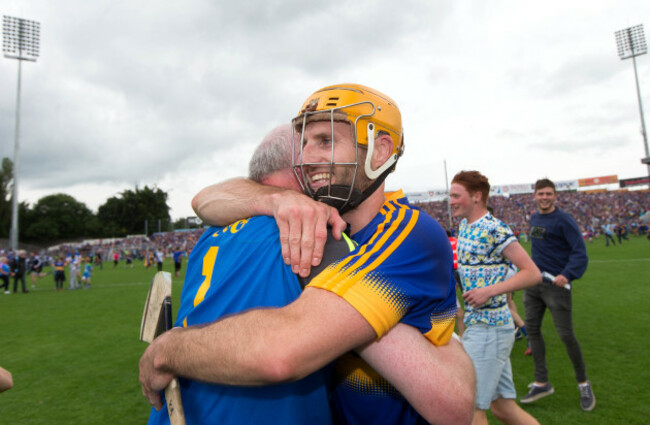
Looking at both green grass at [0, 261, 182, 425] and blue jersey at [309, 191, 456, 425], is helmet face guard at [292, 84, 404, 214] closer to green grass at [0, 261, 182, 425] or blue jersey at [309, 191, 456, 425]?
blue jersey at [309, 191, 456, 425]

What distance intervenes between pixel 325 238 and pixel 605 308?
1118 centimetres

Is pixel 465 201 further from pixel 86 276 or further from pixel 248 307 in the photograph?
pixel 86 276

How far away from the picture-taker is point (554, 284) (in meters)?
5.37

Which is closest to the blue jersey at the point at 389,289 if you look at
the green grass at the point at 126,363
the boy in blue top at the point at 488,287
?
the boy in blue top at the point at 488,287

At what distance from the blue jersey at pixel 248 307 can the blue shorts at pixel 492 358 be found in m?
2.77

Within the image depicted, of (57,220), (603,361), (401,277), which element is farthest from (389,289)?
(57,220)

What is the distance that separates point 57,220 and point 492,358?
10394 centimetres

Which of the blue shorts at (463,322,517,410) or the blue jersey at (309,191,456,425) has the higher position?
the blue jersey at (309,191,456,425)

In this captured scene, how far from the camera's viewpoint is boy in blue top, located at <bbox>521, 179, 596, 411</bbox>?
5.06 metres

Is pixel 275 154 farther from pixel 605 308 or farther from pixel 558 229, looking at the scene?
pixel 605 308

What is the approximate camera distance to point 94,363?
7.43 meters

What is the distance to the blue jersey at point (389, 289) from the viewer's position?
1.28 m

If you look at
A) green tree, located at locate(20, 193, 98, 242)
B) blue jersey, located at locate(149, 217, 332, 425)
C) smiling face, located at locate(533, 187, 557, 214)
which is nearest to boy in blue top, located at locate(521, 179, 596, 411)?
smiling face, located at locate(533, 187, 557, 214)

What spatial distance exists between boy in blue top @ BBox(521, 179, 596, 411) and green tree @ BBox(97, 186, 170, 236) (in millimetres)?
100535
